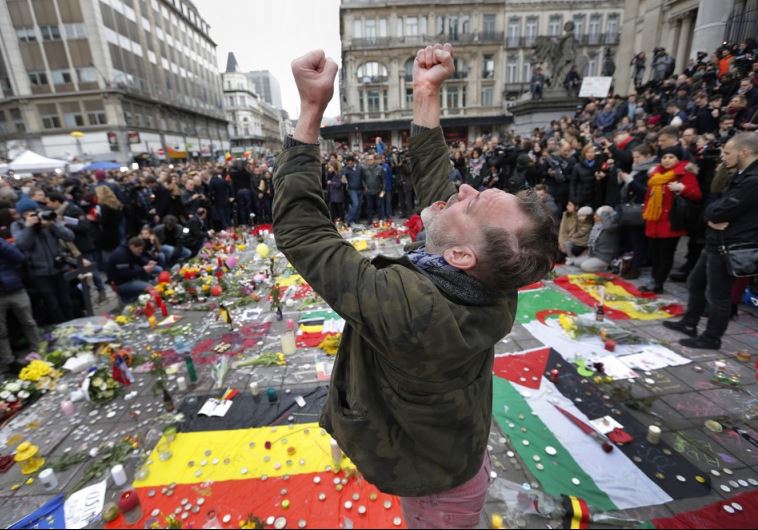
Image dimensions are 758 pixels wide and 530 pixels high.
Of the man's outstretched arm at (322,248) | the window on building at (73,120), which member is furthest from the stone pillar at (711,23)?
the window on building at (73,120)

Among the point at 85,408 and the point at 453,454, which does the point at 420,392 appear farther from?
the point at 85,408

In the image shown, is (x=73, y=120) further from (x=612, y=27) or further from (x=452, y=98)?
(x=612, y=27)

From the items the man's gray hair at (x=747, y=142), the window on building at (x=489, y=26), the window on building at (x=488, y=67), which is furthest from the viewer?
the window on building at (x=488, y=67)

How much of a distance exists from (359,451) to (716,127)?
11.6 meters

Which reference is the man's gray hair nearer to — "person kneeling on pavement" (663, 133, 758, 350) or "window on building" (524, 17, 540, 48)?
"person kneeling on pavement" (663, 133, 758, 350)

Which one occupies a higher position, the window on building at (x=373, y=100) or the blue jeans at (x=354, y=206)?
the window on building at (x=373, y=100)

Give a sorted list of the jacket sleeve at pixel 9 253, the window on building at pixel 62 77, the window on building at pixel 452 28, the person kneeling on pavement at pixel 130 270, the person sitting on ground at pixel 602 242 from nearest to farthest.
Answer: the jacket sleeve at pixel 9 253, the person kneeling on pavement at pixel 130 270, the person sitting on ground at pixel 602 242, the window on building at pixel 62 77, the window on building at pixel 452 28

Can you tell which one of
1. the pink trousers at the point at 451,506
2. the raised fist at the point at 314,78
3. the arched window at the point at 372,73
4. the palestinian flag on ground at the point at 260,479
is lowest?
the palestinian flag on ground at the point at 260,479

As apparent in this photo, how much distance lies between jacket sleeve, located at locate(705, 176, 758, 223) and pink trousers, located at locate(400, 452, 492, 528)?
396 centimetres

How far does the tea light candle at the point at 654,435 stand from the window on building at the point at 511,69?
47.0 metres

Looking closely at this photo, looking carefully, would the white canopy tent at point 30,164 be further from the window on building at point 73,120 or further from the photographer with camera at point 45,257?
the window on building at point 73,120

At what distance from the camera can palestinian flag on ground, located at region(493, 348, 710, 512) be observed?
8.91 feet

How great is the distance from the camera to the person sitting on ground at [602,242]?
6793mm

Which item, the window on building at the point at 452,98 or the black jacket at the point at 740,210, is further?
the window on building at the point at 452,98
